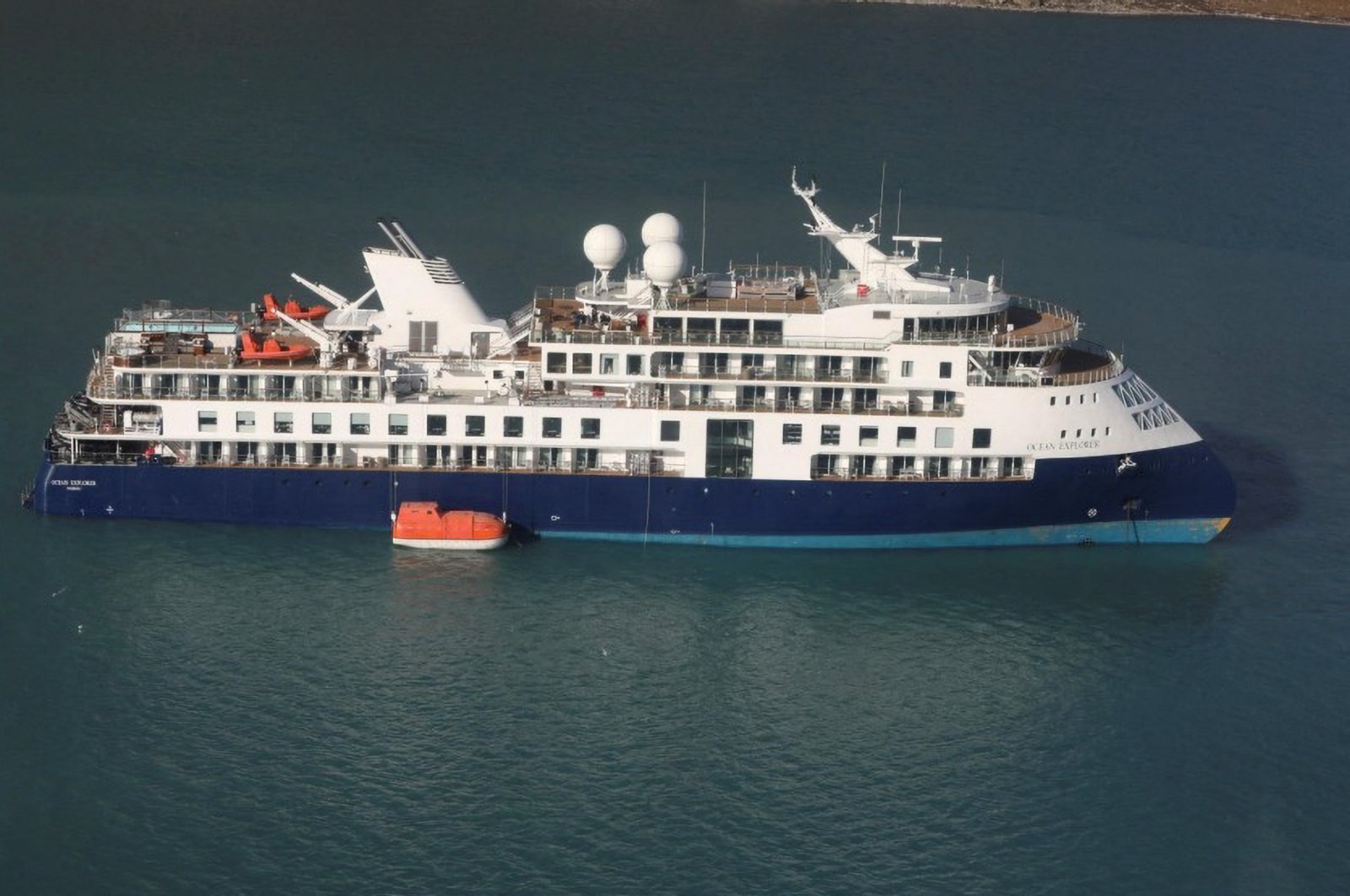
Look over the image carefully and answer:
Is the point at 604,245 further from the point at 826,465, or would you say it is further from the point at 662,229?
the point at 826,465

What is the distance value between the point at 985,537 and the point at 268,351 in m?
23.4

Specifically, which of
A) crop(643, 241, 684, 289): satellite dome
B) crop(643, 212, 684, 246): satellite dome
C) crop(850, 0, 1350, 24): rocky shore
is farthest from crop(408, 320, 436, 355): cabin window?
crop(850, 0, 1350, 24): rocky shore

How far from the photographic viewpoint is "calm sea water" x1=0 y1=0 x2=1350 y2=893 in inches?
1825

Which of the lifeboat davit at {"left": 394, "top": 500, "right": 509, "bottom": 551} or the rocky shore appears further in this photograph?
the rocky shore

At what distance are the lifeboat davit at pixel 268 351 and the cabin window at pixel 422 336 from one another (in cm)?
315

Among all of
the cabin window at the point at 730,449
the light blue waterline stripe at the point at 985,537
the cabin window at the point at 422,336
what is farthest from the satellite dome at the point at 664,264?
the light blue waterline stripe at the point at 985,537

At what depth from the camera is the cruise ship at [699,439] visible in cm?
6184

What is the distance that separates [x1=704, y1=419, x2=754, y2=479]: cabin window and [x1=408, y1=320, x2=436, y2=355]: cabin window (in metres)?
9.68

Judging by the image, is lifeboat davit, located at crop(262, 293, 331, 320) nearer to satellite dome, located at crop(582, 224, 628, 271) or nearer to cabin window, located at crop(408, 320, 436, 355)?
cabin window, located at crop(408, 320, 436, 355)

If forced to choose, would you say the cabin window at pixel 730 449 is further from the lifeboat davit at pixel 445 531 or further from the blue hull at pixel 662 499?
the lifeboat davit at pixel 445 531

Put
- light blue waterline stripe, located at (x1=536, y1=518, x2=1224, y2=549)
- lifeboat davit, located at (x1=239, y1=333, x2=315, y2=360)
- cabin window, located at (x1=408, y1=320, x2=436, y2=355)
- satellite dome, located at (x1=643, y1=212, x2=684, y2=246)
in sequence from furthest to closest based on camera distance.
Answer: satellite dome, located at (x1=643, y1=212, x2=684, y2=246)
cabin window, located at (x1=408, y1=320, x2=436, y2=355)
lifeboat davit, located at (x1=239, y1=333, x2=315, y2=360)
light blue waterline stripe, located at (x1=536, y1=518, x2=1224, y2=549)

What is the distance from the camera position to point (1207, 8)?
494 feet

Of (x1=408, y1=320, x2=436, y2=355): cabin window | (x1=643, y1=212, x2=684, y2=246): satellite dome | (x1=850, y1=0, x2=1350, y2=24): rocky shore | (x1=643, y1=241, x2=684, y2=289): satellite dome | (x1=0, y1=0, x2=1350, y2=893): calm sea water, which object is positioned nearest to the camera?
(x1=0, y1=0, x2=1350, y2=893): calm sea water

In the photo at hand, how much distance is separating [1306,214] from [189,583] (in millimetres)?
64726
